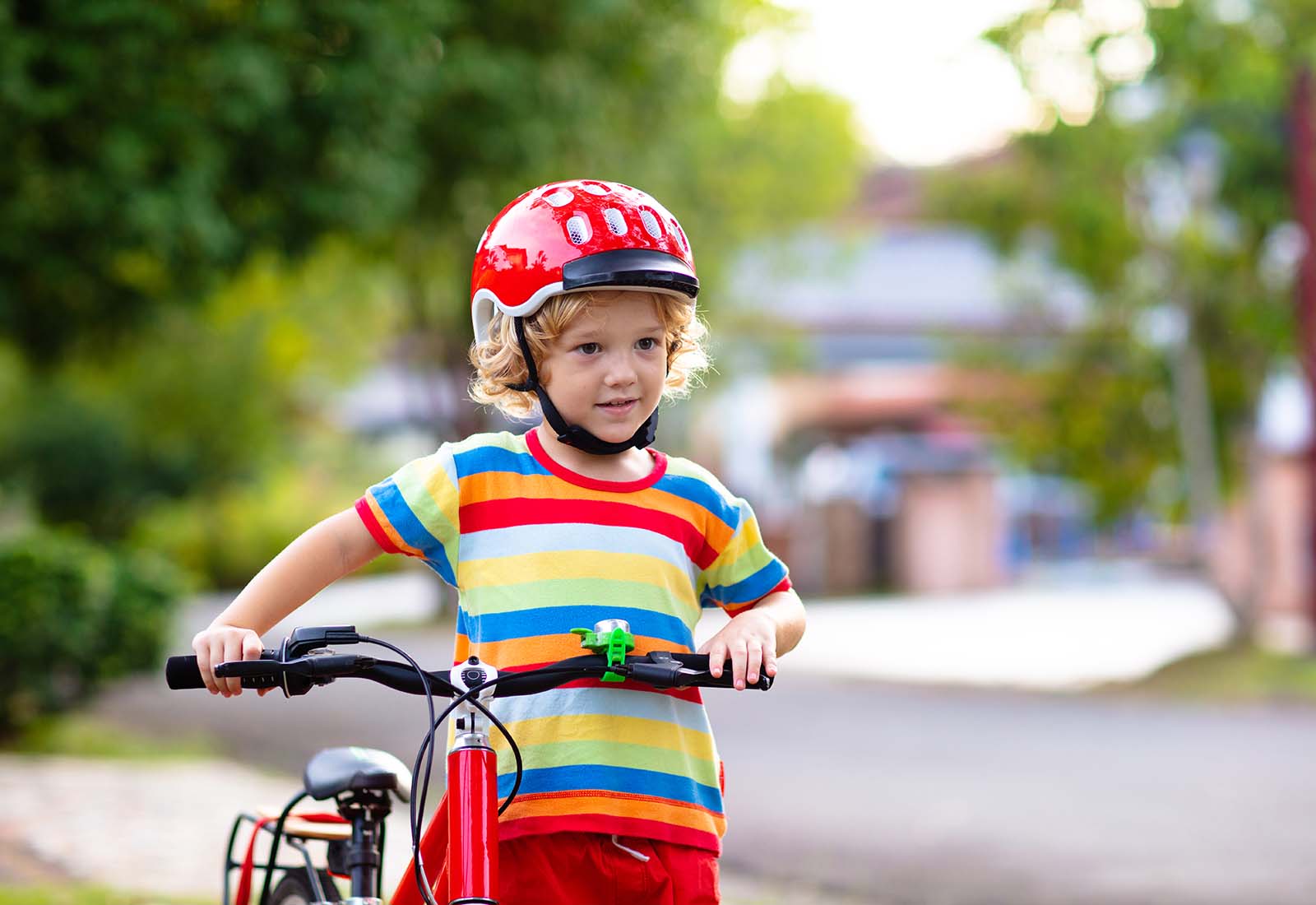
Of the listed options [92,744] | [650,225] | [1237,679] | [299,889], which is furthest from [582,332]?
[1237,679]

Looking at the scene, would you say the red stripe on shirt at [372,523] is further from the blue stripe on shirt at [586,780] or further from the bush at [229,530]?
the bush at [229,530]

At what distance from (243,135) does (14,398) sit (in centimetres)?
2350

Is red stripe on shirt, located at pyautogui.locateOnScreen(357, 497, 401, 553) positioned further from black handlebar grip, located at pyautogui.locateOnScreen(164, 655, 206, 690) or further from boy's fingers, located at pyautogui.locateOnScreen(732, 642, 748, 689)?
boy's fingers, located at pyautogui.locateOnScreen(732, 642, 748, 689)

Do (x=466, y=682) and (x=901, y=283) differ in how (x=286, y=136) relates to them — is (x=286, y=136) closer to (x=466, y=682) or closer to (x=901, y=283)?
(x=466, y=682)

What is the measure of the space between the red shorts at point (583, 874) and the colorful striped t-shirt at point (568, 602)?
1.4 inches

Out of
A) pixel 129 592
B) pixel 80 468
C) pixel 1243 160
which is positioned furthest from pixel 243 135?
pixel 80 468

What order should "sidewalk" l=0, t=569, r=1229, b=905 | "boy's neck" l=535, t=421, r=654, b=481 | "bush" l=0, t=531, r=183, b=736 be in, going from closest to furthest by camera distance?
"boy's neck" l=535, t=421, r=654, b=481 < "sidewalk" l=0, t=569, r=1229, b=905 < "bush" l=0, t=531, r=183, b=736

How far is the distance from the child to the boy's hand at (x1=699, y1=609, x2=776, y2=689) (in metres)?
0.01

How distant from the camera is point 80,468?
97.5 feet

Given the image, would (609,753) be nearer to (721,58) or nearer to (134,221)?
(134,221)

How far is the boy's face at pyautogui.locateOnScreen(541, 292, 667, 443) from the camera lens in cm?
268

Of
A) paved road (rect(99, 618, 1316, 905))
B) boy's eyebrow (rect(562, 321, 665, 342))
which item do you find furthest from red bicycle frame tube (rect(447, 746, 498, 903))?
paved road (rect(99, 618, 1316, 905))

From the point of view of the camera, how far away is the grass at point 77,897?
5.68 meters

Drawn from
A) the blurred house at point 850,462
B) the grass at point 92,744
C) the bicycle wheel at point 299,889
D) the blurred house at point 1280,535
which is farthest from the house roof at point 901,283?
the bicycle wheel at point 299,889
